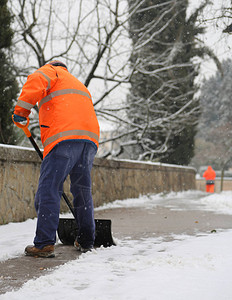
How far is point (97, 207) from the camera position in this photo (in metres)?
8.55

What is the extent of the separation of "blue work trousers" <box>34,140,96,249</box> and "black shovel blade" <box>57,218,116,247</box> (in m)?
0.22

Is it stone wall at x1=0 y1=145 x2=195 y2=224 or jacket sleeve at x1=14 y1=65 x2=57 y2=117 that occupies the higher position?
jacket sleeve at x1=14 y1=65 x2=57 y2=117

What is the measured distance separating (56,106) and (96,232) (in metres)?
1.32

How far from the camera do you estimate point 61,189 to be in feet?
11.6

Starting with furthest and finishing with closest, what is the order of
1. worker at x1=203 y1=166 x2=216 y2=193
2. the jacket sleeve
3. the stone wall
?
worker at x1=203 y1=166 x2=216 y2=193
the stone wall
the jacket sleeve

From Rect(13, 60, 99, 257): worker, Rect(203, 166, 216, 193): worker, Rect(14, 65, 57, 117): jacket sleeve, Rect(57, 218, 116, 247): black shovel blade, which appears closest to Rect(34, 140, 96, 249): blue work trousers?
Rect(13, 60, 99, 257): worker

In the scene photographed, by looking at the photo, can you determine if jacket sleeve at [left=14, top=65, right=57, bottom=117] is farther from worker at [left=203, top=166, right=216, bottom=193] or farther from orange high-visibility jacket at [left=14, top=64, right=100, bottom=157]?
worker at [left=203, top=166, right=216, bottom=193]

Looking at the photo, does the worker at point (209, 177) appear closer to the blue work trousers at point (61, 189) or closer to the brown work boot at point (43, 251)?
the blue work trousers at point (61, 189)

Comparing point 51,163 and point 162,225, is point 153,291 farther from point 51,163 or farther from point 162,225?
point 162,225

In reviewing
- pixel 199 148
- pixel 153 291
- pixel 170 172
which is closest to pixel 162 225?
pixel 153 291

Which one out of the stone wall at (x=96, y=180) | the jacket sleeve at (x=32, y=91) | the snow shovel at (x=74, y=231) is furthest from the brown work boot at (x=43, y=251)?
the stone wall at (x=96, y=180)

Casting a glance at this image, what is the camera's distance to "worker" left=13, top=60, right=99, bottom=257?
3.37 m

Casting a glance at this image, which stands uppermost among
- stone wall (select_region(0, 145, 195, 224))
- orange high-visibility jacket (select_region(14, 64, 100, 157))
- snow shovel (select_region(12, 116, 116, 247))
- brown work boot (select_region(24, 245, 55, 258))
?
orange high-visibility jacket (select_region(14, 64, 100, 157))

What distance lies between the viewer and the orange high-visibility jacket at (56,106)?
3.35 m
